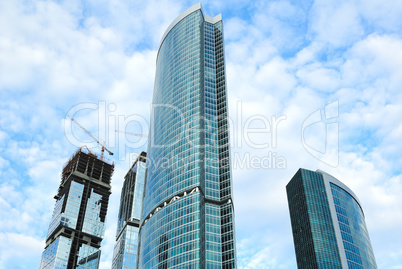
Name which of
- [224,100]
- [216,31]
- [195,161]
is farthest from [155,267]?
[216,31]

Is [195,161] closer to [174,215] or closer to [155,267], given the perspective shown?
[174,215]

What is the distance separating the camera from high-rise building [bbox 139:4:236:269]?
135 m

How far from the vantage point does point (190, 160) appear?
501 feet

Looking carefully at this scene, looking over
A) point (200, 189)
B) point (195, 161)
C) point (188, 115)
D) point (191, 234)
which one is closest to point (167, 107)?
point (188, 115)

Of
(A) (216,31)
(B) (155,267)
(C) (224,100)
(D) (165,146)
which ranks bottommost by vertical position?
(B) (155,267)

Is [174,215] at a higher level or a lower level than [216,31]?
lower

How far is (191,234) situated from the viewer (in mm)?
133625

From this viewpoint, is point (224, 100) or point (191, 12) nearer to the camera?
point (224, 100)

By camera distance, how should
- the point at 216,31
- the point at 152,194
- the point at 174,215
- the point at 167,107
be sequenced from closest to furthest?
the point at 174,215 < the point at 152,194 < the point at 167,107 < the point at 216,31

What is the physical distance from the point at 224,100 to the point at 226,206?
4658 centimetres

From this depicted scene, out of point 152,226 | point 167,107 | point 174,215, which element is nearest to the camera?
point 174,215

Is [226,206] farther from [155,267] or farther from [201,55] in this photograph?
[201,55]

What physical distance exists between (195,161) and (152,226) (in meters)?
29.1

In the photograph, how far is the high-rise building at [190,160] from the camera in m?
135
